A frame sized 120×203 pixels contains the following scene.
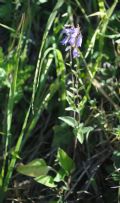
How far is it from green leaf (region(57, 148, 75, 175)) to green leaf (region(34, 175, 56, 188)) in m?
0.06

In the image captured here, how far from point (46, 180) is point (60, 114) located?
259 mm

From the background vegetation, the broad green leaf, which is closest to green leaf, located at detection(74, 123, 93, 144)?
the background vegetation

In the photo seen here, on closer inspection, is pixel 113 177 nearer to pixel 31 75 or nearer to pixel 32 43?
pixel 31 75

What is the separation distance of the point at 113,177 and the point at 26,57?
54cm

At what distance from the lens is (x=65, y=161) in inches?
68.9

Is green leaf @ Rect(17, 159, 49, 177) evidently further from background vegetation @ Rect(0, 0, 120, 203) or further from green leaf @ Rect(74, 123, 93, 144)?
green leaf @ Rect(74, 123, 93, 144)

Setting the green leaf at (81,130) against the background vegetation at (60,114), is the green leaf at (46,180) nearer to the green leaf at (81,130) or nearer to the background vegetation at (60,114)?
the background vegetation at (60,114)

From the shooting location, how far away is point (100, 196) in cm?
180

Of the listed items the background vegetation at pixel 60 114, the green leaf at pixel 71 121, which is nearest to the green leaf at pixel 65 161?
the background vegetation at pixel 60 114

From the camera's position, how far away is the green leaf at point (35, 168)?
174 cm

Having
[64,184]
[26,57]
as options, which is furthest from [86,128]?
[26,57]

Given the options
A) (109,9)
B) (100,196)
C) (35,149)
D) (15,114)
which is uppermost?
(109,9)

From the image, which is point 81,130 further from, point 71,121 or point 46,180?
point 46,180

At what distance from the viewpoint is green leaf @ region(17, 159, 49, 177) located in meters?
1.74
